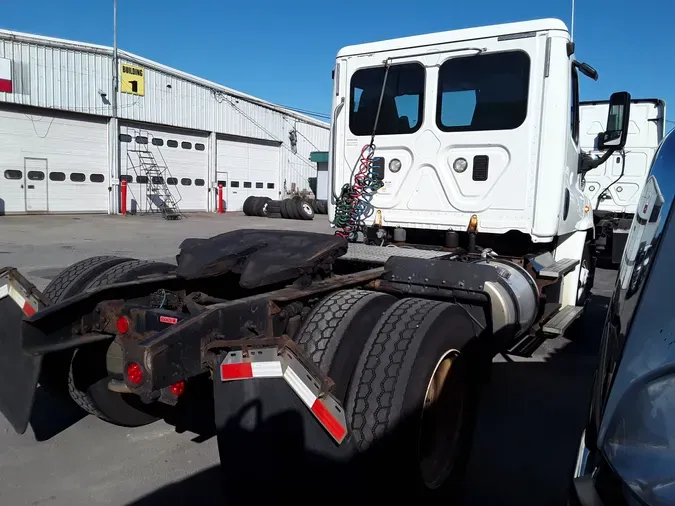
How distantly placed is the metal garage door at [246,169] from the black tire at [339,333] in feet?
85.0

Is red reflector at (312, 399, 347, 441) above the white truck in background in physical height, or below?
below

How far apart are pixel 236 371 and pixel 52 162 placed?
72.4ft

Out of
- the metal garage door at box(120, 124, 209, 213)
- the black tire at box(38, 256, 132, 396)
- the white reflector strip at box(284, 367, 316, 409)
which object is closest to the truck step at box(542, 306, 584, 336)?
the white reflector strip at box(284, 367, 316, 409)

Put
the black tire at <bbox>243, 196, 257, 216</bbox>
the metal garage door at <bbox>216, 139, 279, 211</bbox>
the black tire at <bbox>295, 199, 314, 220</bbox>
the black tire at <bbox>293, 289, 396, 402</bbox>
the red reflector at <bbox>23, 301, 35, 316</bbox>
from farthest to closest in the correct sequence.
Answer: the metal garage door at <bbox>216, 139, 279, 211</bbox>
the black tire at <bbox>243, 196, 257, 216</bbox>
the black tire at <bbox>295, 199, 314, 220</bbox>
the red reflector at <bbox>23, 301, 35, 316</bbox>
the black tire at <bbox>293, 289, 396, 402</bbox>

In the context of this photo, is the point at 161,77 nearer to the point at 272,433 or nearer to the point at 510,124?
the point at 510,124

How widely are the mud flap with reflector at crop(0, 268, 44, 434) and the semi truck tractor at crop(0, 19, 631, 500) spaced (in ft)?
0.04

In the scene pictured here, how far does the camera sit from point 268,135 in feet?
99.6

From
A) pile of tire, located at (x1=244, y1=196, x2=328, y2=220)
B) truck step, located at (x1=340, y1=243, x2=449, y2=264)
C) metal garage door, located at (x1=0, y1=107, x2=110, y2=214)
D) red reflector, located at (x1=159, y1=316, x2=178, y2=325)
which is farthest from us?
pile of tire, located at (x1=244, y1=196, x2=328, y2=220)

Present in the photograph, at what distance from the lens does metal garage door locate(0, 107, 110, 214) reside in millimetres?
20219

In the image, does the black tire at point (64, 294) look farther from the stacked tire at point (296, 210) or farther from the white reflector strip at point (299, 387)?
the stacked tire at point (296, 210)

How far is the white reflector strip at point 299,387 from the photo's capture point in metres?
2.31

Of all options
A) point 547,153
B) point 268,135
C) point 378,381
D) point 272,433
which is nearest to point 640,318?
point 378,381

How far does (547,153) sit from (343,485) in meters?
3.51

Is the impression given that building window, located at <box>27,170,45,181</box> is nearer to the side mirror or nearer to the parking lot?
the parking lot
